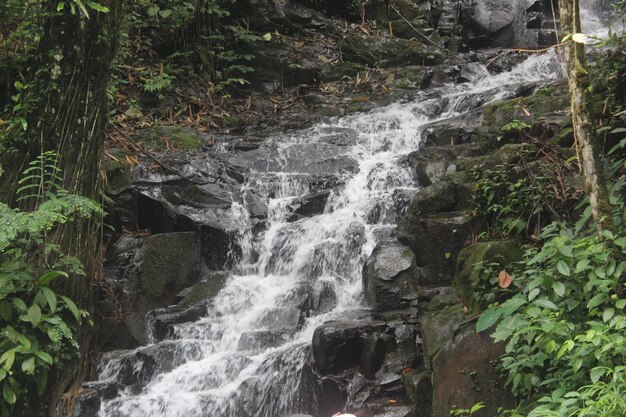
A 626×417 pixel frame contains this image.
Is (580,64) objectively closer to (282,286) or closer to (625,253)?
(625,253)

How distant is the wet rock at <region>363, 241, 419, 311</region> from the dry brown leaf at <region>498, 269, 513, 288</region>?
1.46 metres

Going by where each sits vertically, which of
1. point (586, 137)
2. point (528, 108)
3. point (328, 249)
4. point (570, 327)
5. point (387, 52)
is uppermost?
point (387, 52)

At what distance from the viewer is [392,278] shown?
21.3 feet

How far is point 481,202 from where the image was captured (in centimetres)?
622

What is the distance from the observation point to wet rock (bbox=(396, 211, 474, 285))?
6387 millimetres

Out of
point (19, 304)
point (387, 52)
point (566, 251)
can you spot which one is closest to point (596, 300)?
point (566, 251)

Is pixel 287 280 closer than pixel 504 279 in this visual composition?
No

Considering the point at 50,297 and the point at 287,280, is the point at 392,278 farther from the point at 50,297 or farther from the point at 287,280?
the point at 50,297

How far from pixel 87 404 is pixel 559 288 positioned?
4.57 metres

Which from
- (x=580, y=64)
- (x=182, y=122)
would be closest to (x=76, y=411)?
(x=580, y=64)

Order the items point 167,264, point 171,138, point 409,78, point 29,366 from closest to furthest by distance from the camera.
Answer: point 29,366 < point 167,264 < point 171,138 < point 409,78

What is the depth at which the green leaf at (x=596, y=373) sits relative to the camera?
11.6 feet

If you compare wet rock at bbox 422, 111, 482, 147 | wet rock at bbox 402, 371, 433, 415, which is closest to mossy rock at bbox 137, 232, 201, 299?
wet rock at bbox 402, 371, 433, 415

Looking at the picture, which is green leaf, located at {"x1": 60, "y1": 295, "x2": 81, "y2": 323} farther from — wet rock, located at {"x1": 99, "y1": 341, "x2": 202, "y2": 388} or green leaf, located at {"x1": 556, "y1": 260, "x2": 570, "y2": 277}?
green leaf, located at {"x1": 556, "y1": 260, "x2": 570, "y2": 277}
